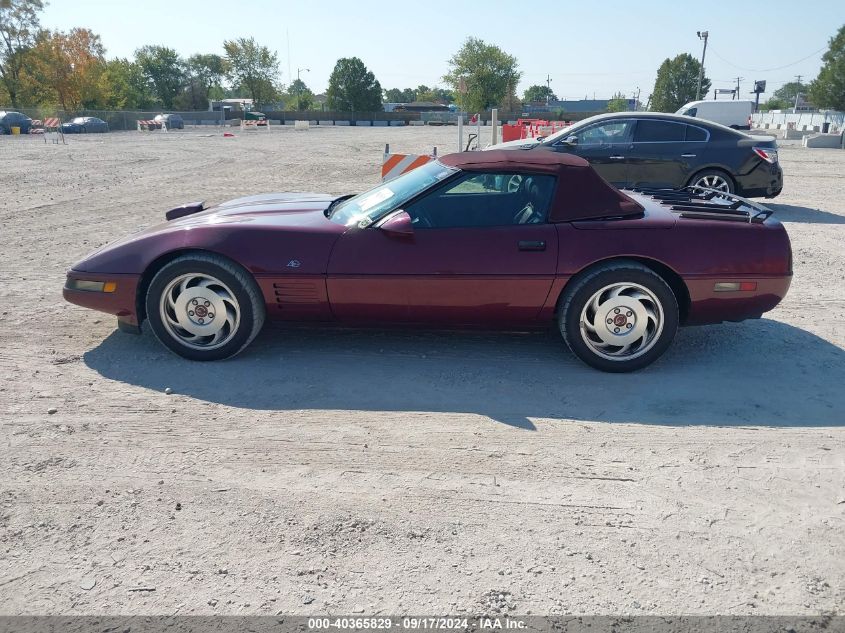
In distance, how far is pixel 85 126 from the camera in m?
46.7

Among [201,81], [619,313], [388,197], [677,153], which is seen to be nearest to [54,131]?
[677,153]

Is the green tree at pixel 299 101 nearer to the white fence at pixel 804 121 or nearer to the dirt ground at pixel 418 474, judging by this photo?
the white fence at pixel 804 121

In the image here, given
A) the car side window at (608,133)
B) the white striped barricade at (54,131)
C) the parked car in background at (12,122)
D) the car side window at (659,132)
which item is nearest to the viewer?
the car side window at (659,132)

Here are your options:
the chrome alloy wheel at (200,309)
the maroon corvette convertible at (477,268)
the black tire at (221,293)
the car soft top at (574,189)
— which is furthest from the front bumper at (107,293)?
the car soft top at (574,189)

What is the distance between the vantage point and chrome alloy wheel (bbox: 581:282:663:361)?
4133 mm

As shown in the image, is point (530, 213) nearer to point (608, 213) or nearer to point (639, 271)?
point (608, 213)

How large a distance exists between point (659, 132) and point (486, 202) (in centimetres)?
689

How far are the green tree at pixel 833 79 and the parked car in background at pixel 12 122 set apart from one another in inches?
2146

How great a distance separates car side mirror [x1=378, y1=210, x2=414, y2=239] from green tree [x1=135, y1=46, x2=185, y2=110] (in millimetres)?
102805

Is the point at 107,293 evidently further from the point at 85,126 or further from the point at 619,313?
the point at 85,126

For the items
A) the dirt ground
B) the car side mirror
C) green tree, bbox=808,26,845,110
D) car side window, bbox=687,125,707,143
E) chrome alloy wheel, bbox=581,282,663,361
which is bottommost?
the dirt ground

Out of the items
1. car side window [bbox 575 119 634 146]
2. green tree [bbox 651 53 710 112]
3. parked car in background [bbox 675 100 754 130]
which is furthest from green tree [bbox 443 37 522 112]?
car side window [bbox 575 119 634 146]

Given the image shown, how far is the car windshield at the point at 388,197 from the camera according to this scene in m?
4.30

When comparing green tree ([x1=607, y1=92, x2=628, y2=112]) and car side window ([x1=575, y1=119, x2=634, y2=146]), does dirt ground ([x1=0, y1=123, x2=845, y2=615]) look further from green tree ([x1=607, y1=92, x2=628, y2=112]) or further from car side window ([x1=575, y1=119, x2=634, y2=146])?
green tree ([x1=607, y1=92, x2=628, y2=112])
